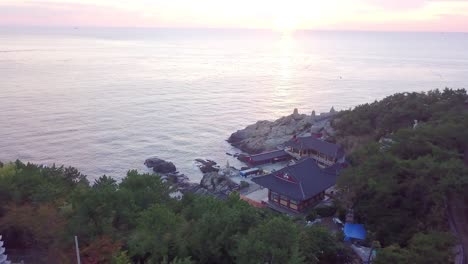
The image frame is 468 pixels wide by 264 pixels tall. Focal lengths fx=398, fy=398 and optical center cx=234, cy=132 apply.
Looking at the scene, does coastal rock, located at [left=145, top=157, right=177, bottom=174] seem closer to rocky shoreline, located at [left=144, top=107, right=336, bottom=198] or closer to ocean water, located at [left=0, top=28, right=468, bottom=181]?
rocky shoreline, located at [left=144, top=107, right=336, bottom=198]

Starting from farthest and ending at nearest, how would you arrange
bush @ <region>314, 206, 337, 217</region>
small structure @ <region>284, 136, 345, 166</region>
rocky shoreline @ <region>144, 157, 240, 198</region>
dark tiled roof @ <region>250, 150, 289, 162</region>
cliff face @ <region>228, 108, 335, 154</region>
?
cliff face @ <region>228, 108, 335, 154</region> < dark tiled roof @ <region>250, 150, 289, 162</region> < small structure @ <region>284, 136, 345, 166</region> < rocky shoreline @ <region>144, 157, 240, 198</region> < bush @ <region>314, 206, 337, 217</region>

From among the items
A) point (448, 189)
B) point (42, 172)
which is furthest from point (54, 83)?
point (448, 189)

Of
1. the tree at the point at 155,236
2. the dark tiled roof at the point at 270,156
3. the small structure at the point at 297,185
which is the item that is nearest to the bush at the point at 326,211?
the small structure at the point at 297,185

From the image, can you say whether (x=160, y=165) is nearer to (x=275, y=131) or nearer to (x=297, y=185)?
(x=275, y=131)

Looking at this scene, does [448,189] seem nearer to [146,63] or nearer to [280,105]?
[280,105]

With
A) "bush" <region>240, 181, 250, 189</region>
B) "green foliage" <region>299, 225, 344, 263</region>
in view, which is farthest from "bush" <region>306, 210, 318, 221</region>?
"bush" <region>240, 181, 250, 189</region>

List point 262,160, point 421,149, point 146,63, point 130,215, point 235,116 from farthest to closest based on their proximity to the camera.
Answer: point 146,63, point 235,116, point 262,160, point 421,149, point 130,215
